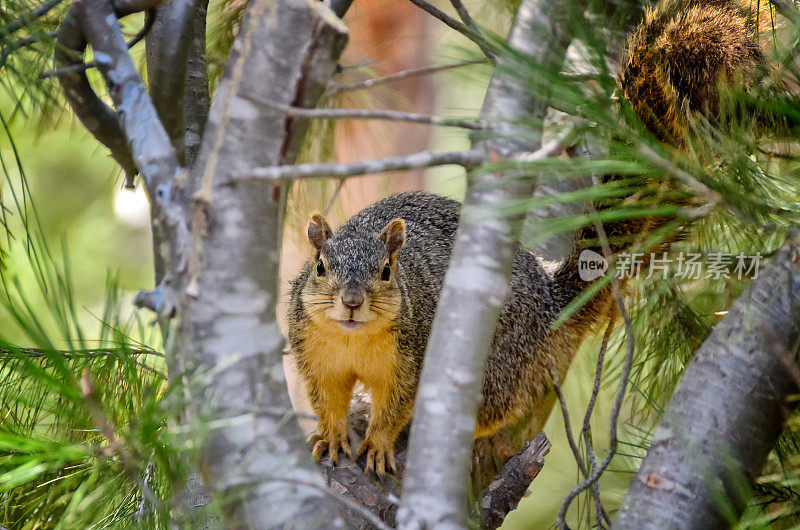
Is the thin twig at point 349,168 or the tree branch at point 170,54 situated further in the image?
the tree branch at point 170,54

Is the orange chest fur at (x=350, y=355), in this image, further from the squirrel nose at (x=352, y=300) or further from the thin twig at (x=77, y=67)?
the thin twig at (x=77, y=67)

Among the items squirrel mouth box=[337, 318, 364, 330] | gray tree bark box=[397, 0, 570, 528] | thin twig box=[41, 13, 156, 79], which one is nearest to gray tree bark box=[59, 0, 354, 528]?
gray tree bark box=[397, 0, 570, 528]

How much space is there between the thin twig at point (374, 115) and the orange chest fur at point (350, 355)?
0.71m

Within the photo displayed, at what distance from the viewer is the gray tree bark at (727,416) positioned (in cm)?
94

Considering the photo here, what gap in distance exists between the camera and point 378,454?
5.19 ft

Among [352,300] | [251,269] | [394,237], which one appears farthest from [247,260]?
[394,237]

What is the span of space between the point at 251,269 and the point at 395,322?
708 mm

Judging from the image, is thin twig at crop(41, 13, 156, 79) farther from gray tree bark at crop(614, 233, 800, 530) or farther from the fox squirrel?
gray tree bark at crop(614, 233, 800, 530)

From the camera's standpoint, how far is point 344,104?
6.56ft

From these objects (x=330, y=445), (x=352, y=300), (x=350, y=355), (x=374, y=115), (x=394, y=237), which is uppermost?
(x=374, y=115)

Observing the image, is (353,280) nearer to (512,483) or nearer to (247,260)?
(512,483)

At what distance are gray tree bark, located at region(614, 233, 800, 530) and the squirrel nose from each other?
60 centimetres

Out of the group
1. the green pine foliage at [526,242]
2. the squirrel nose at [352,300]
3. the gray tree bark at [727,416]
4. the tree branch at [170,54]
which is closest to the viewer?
the green pine foliage at [526,242]

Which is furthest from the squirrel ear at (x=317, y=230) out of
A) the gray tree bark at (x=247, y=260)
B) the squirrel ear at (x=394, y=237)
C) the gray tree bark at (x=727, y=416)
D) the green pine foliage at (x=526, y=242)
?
the gray tree bark at (x=727, y=416)
